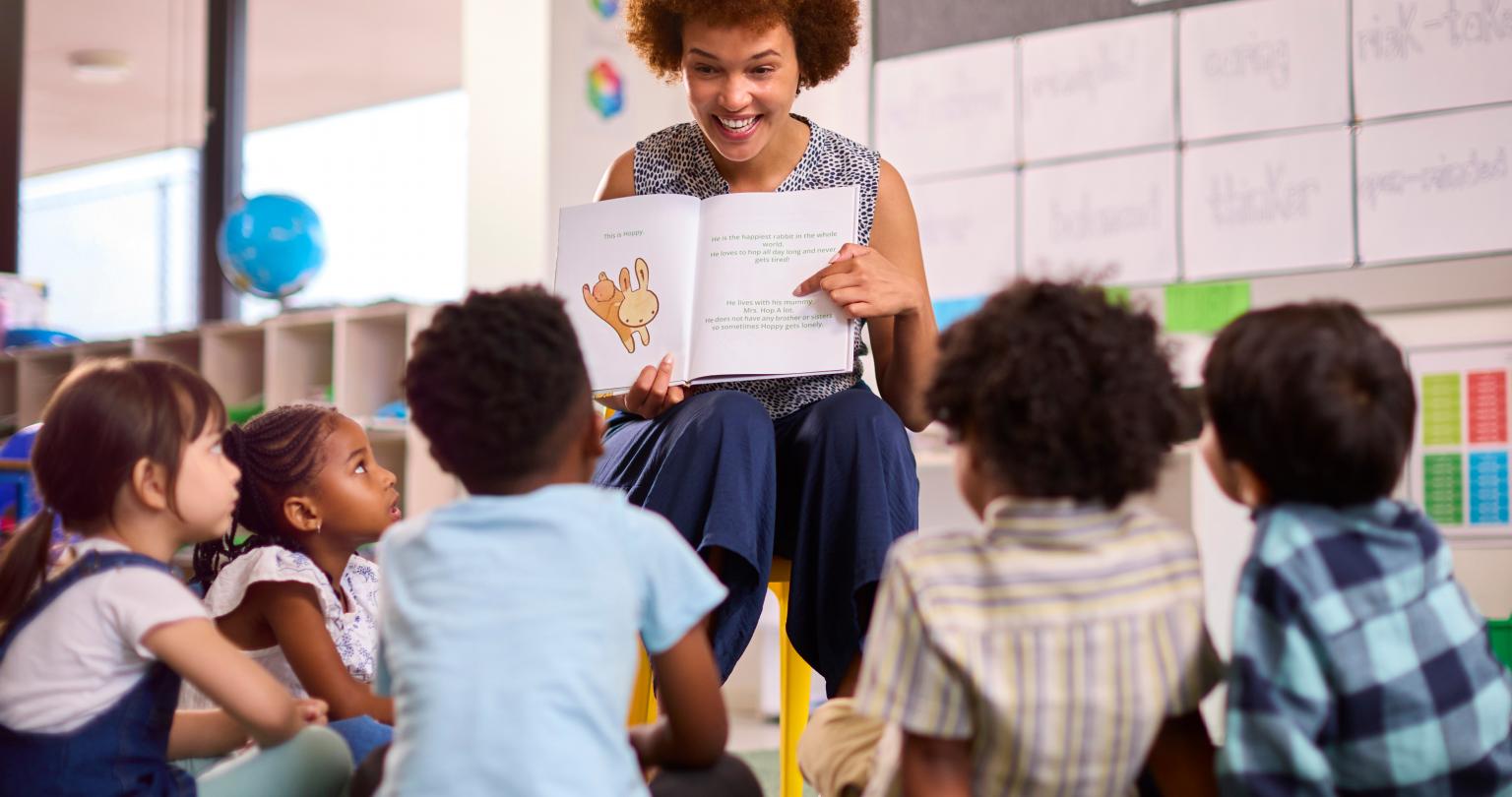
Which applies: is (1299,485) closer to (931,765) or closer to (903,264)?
(931,765)

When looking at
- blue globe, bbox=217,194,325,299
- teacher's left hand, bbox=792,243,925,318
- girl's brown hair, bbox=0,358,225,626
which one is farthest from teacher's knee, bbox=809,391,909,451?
blue globe, bbox=217,194,325,299

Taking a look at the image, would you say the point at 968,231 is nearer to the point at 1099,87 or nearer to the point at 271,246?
the point at 1099,87

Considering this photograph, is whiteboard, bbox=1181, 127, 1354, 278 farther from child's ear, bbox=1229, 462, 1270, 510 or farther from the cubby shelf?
the cubby shelf

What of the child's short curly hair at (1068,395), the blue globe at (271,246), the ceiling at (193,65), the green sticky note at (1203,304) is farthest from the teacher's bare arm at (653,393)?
the ceiling at (193,65)

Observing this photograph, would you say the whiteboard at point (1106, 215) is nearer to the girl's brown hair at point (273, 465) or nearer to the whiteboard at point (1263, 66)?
the whiteboard at point (1263, 66)

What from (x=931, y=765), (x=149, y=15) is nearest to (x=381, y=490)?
(x=931, y=765)

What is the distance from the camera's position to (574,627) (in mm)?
941

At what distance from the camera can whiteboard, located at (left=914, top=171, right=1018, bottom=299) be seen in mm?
2861

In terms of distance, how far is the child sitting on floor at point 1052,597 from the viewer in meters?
0.92

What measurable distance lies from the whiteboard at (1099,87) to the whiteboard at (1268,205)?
138 mm

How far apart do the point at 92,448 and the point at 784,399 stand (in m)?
0.82

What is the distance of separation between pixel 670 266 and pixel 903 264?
0.34m

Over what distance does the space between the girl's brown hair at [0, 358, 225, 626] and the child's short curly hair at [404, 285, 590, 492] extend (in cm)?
31

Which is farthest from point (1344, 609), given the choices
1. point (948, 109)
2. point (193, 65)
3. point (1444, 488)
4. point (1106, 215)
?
point (193, 65)
